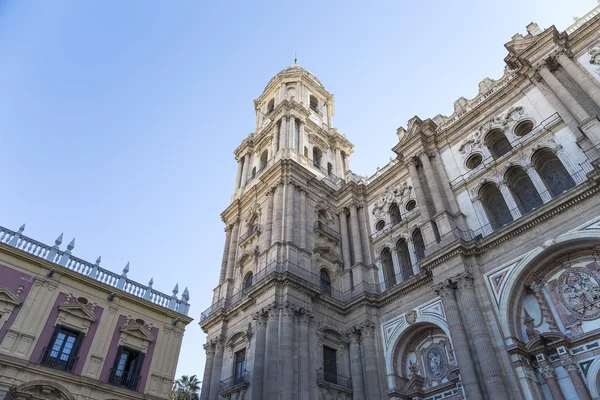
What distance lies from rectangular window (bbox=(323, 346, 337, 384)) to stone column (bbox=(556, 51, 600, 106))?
57.7ft

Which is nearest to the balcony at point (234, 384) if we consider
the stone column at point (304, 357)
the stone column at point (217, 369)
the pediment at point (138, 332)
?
the stone column at point (217, 369)

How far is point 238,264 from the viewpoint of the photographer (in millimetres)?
28844

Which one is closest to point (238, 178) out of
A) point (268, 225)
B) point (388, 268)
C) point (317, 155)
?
point (317, 155)

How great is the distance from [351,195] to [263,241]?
294 inches

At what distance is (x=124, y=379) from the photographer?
18203 mm

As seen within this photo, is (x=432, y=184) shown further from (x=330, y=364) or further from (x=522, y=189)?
(x=330, y=364)

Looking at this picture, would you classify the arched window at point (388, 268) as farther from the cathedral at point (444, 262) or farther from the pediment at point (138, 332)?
the pediment at point (138, 332)

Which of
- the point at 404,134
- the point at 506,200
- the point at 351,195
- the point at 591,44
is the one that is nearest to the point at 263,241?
the point at 351,195

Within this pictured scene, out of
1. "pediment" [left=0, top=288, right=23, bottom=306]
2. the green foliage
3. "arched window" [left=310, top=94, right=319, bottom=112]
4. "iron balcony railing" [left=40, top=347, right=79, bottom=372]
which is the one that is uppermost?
"arched window" [left=310, top=94, right=319, bottom=112]

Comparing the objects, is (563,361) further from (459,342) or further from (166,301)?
(166,301)

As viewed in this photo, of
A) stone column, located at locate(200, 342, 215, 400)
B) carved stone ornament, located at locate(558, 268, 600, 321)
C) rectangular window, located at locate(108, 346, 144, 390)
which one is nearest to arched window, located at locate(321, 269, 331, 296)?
stone column, located at locate(200, 342, 215, 400)

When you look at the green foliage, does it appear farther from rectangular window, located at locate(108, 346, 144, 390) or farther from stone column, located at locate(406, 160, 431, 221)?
stone column, located at locate(406, 160, 431, 221)

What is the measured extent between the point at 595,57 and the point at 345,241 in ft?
56.1

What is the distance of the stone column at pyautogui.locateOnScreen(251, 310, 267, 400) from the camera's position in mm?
20078
